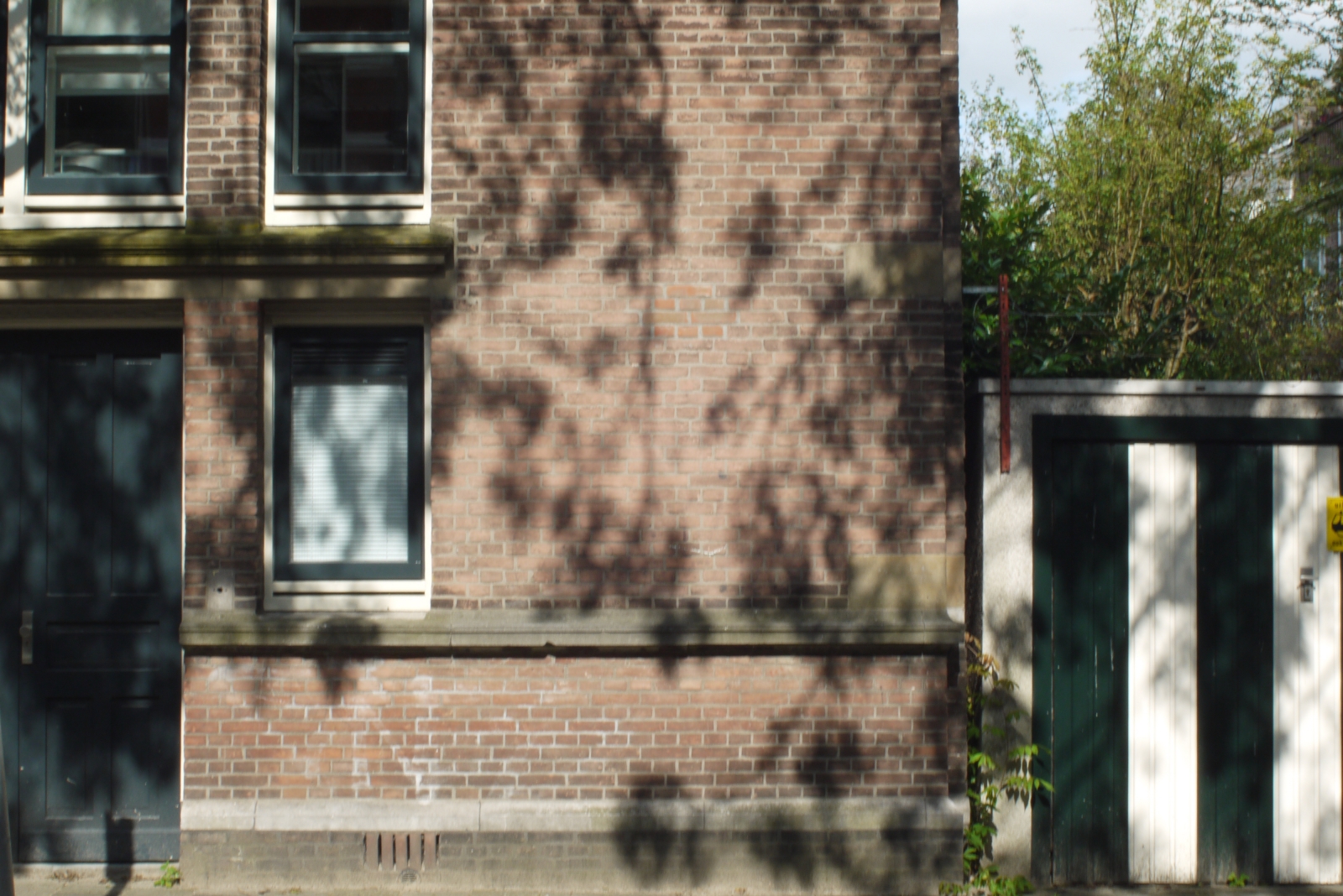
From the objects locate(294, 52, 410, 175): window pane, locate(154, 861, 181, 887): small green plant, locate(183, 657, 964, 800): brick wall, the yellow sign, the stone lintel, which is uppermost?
locate(294, 52, 410, 175): window pane

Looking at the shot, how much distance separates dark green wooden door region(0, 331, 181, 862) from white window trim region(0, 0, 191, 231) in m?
0.65

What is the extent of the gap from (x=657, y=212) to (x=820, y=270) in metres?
0.97

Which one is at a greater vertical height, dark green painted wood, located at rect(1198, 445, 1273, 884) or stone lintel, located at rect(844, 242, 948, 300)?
stone lintel, located at rect(844, 242, 948, 300)

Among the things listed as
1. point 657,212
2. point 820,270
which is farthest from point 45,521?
point 820,270

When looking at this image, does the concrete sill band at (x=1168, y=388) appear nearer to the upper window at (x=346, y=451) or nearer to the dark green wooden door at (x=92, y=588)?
the upper window at (x=346, y=451)

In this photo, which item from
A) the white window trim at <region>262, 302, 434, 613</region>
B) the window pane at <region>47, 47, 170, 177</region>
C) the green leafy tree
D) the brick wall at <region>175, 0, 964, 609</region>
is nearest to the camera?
the brick wall at <region>175, 0, 964, 609</region>

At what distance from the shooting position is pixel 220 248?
5781 millimetres

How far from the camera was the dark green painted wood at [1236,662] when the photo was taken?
6.03m

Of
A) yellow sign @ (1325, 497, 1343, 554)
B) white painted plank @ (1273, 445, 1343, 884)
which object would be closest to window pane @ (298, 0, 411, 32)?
white painted plank @ (1273, 445, 1343, 884)

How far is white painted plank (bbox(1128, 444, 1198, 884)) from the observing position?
19.8ft

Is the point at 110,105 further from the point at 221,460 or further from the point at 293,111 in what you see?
the point at 221,460

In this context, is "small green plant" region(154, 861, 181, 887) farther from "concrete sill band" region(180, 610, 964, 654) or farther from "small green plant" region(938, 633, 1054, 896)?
"small green plant" region(938, 633, 1054, 896)

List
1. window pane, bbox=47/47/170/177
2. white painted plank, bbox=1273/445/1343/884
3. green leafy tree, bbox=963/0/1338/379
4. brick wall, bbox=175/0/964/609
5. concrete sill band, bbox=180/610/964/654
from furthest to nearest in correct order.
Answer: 1. green leafy tree, bbox=963/0/1338/379
2. window pane, bbox=47/47/170/177
3. white painted plank, bbox=1273/445/1343/884
4. brick wall, bbox=175/0/964/609
5. concrete sill band, bbox=180/610/964/654

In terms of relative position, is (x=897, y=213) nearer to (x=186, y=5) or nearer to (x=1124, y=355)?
(x=1124, y=355)
